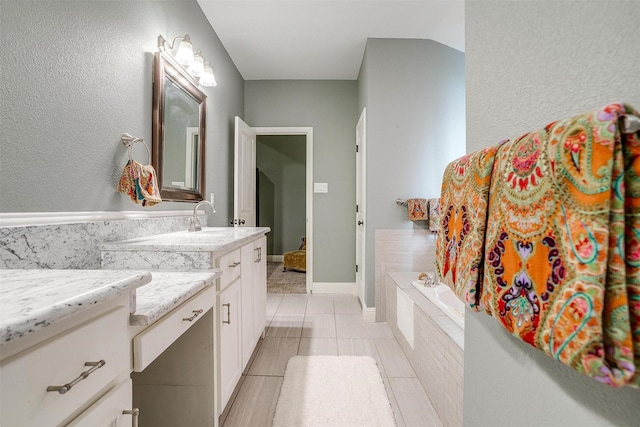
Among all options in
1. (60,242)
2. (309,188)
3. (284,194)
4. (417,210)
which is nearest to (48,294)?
(60,242)

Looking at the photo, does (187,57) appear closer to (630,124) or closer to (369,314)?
(630,124)

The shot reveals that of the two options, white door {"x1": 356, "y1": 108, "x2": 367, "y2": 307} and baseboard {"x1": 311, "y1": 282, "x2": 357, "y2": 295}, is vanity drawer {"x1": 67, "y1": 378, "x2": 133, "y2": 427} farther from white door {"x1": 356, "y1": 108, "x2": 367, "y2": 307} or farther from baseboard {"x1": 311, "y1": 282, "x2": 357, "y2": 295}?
baseboard {"x1": 311, "y1": 282, "x2": 357, "y2": 295}

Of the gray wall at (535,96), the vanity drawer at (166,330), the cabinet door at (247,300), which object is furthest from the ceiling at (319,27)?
the vanity drawer at (166,330)

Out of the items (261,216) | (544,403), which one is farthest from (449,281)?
(261,216)

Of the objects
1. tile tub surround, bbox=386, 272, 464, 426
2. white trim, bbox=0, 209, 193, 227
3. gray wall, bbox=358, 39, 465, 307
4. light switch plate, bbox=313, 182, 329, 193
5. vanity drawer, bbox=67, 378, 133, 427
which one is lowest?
tile tub surround, bbox=386, 272, 464, 426

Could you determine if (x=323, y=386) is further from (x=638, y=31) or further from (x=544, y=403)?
(x=638, y=31)

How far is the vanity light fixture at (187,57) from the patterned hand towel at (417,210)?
6.36ft

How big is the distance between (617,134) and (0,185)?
146cm

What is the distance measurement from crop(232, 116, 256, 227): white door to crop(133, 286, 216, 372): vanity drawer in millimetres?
1835

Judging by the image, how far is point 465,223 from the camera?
2.41 ft

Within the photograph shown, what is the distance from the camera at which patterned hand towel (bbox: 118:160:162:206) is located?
1.44 meters

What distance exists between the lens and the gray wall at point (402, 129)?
2.80m

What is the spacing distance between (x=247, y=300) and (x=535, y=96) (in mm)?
1724

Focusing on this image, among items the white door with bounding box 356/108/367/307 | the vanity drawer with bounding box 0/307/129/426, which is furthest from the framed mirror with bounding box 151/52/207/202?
the white door with bounding box 356/108/367/307
